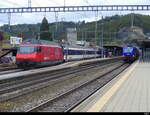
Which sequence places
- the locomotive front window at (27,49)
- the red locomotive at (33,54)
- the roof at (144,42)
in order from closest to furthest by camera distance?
the red locomotive at (33,54), the locomotive front window at (27,49), the roof at (144,42)

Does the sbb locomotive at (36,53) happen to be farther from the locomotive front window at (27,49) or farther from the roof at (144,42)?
the roof at (144,42)

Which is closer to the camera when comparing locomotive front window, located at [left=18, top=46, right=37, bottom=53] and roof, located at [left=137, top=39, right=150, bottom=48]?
locomotive front window, located at [left=18, top=46, right=37, bottom=53]

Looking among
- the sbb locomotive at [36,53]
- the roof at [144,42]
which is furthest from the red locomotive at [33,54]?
the roof at [144,42]

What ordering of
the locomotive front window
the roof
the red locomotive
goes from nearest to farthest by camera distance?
1. the red locomotive
2. the locomotive front window
3. the roof

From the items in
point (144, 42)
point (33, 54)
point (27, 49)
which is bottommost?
point (33, 54)

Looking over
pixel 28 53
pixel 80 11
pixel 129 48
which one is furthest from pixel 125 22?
pixel 28 53

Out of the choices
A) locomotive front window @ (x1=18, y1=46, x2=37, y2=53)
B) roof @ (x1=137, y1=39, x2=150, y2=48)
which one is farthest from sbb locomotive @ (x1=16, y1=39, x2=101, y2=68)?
roof @ (x1=137, y1=39, x2=150, y2=48)

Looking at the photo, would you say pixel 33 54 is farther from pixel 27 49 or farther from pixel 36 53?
pixel 27 49

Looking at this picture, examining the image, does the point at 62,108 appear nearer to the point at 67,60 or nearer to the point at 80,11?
the point at 80,11

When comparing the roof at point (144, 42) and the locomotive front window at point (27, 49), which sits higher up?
the roof at point (144, 42)

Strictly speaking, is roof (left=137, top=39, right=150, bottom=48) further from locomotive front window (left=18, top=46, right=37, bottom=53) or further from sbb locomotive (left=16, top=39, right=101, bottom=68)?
locomotive front window (left=18, top=46, right=37, bottom=53)

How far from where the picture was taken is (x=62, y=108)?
31.4 feet

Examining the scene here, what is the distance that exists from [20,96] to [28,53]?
15.2 m

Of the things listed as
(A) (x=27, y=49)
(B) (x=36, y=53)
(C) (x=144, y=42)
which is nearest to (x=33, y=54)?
(B) (x=36, y=53)
